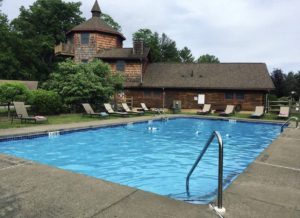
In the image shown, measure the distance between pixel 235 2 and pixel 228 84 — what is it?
450 inches

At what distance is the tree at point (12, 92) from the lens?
15539mm

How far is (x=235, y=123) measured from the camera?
19734 mm

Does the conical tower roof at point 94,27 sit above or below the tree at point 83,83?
above

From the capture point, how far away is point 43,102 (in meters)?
17.7

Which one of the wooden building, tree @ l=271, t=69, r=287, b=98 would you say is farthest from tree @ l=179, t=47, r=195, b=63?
the wooden building

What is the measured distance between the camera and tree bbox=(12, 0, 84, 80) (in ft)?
135

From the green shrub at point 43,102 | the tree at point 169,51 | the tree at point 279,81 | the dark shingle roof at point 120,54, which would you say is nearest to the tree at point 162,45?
the tree at point 169,51

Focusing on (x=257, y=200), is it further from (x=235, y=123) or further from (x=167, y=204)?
(x=235, y=123)

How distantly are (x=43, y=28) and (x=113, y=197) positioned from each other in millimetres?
45624

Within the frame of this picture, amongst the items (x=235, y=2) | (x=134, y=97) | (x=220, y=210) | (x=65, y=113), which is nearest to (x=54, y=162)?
(x=220, y=210)

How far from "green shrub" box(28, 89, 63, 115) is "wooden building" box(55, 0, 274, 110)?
10943 millimetres

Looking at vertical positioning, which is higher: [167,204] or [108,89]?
[108,89]

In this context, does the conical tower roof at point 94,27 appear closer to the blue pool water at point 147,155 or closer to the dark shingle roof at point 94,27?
the dark shingle roof at point 94,27

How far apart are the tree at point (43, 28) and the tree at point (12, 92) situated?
87.3ft
